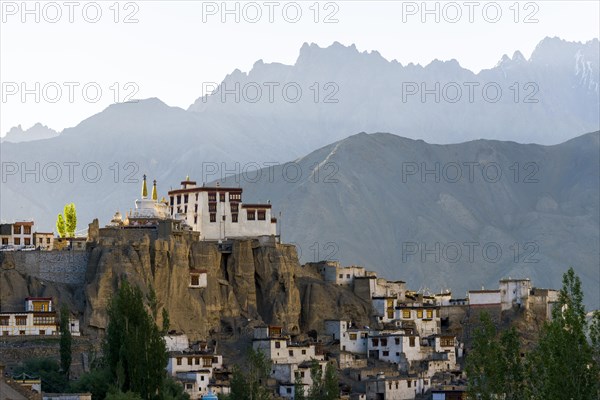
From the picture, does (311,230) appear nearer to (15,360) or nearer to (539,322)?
(539,322)

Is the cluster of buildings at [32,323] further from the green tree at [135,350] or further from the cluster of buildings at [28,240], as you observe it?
the green tree at [135,350]

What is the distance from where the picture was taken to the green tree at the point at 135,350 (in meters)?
68.9

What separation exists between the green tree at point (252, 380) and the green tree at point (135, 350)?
33.2 ft

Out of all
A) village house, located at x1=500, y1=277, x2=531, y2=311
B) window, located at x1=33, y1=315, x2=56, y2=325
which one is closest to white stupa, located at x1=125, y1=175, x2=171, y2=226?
window, located at x1=33, y1=315, x2=56, y2=325

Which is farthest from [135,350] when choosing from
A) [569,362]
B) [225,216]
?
[225,216]

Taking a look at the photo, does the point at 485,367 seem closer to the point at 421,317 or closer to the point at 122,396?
the point at 122,396

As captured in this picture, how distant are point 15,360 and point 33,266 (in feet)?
33.4

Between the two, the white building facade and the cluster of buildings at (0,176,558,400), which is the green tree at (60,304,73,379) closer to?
the cluster of buildings at (0,176,558,400)

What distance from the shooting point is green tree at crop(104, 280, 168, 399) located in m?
68.9

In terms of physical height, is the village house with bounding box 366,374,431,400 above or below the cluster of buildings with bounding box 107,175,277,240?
below

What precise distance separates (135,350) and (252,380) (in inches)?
539

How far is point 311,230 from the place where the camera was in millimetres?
189250

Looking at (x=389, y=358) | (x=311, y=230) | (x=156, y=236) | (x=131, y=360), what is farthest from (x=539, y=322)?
(x=311, y=230)

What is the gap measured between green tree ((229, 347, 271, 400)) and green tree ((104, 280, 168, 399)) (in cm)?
1012
